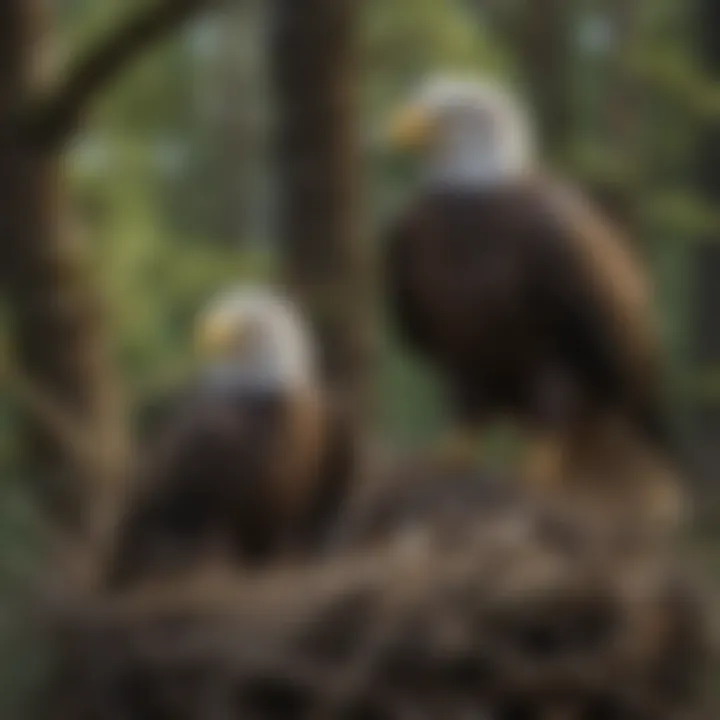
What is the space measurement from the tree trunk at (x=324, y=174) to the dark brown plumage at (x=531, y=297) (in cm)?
7

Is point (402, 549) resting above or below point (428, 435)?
below

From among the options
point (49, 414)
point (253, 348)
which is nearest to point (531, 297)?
point (253, 348)

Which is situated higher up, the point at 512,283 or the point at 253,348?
the point at 512,283

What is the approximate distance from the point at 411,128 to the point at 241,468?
50cm

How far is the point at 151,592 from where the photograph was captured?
1.64m

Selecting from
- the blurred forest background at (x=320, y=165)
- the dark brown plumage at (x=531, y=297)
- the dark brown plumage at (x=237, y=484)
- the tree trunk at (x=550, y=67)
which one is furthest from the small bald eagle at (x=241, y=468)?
the tree trunk at (x=550, y=67)

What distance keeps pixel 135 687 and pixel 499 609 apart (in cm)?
29

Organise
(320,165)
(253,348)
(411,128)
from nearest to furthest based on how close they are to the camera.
Result: (253,348) → (320,165) → (411,128)

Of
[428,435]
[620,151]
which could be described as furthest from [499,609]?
[620,151]

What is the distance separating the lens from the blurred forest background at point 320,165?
1.94 m

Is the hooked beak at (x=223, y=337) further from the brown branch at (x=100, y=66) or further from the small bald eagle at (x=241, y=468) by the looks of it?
the brown branch at (x=100, y=66)

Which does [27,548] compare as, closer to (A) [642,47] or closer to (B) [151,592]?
(B) [151,592]

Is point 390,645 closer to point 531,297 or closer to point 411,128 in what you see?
point 531,297

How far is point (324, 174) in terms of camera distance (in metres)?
2.03
